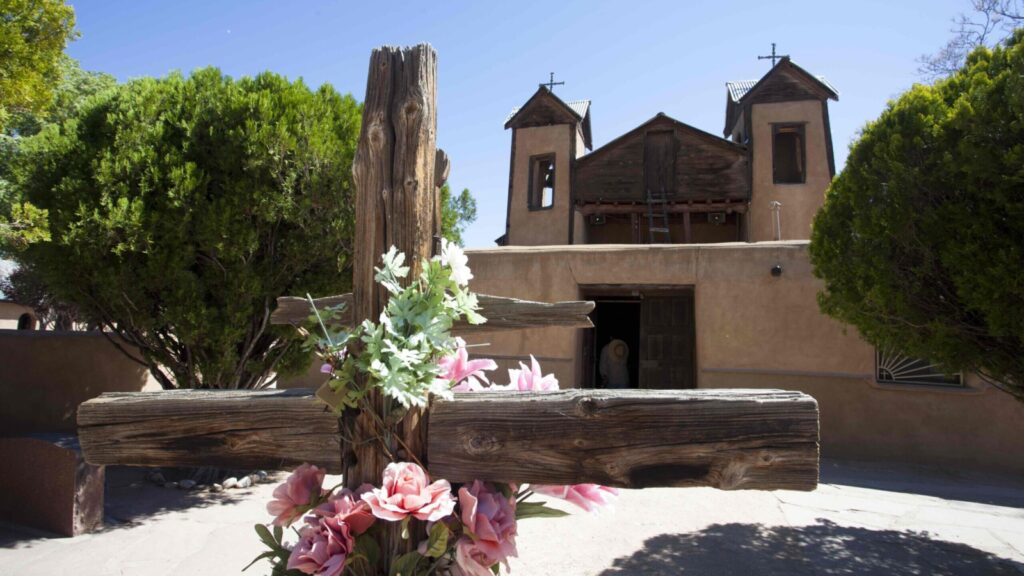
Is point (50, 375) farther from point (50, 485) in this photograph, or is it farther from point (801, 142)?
point (801, 142)

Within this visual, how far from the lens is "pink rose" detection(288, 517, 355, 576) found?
68.5 inches

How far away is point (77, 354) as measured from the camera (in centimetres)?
844

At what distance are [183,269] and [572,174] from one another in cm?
1355

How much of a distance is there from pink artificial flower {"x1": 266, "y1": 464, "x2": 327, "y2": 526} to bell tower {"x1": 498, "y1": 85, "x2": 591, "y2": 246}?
55.1ft

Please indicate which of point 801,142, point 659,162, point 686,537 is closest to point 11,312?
point 659,162

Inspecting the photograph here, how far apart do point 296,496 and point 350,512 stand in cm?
28

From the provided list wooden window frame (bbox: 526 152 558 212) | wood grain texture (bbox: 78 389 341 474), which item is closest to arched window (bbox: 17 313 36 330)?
wooden window frame (bbox: 526 152 558 212)

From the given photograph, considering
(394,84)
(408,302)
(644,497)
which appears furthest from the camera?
(644,497)

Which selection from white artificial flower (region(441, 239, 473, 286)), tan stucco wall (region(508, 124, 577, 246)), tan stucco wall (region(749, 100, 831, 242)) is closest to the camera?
white artificial flower (region(441, 239, 473, 286))

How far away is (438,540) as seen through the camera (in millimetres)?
1764

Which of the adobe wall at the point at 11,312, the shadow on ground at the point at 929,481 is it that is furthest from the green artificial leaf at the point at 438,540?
the adobe wall at the point at 11,312

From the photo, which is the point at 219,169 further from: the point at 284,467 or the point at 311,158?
the point at 284,467

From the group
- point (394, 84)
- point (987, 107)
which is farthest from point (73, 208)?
point (987, 107)

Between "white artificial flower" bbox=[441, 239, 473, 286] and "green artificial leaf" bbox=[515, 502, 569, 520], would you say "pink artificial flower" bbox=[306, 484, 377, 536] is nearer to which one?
"green artificial leaf" bbox=[515, 502, 569, 520]
